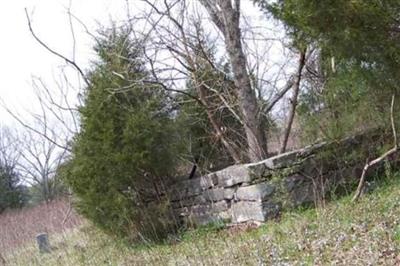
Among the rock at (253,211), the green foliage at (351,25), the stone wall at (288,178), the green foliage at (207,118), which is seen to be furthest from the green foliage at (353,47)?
the green foliage at (207,118)

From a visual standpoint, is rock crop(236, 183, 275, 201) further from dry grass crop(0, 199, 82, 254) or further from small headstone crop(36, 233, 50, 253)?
dry grass crop(0, 199, 82, 254)

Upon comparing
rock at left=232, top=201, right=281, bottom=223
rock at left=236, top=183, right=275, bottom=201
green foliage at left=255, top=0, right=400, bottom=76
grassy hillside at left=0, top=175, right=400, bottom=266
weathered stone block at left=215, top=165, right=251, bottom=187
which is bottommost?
grassy hillside at left=0, top=175, right=400, bottom=266

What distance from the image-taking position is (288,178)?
5762 millimetres

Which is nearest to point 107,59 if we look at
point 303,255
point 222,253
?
point 222,253

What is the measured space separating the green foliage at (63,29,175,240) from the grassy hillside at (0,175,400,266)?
1.52 ft

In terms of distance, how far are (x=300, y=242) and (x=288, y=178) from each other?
1.66 m

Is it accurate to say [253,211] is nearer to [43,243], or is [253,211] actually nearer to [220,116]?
[220,116]

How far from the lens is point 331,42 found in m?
4.30

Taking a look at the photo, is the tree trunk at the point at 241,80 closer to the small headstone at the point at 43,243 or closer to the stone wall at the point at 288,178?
the stone wall at the point at 288,178

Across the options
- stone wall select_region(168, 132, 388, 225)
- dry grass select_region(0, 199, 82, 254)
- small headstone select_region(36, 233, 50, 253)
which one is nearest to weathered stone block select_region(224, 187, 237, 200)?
stone wall select_region(168, 132, 388, 225)

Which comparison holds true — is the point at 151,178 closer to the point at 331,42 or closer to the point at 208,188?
the point at 208,188

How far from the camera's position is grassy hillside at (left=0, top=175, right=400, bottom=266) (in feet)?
12.0

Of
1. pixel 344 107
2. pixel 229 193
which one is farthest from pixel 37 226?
pixel 344 107

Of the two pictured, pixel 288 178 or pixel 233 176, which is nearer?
pixel 288 178
